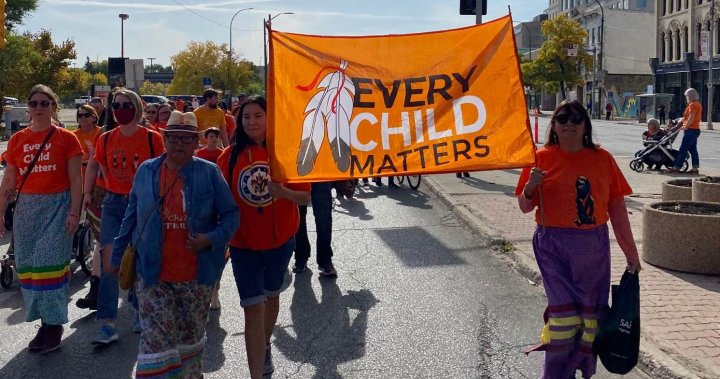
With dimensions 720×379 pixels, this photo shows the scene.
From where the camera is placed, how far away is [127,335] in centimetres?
578

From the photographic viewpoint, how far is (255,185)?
443 centimetres

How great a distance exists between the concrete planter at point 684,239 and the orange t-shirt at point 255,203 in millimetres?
4463

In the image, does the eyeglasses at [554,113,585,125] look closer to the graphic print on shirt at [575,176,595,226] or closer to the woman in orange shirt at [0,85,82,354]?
the graphic print on shirt at [575,176,595,226]

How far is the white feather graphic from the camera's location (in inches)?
167

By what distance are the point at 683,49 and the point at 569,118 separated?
56.5 metres

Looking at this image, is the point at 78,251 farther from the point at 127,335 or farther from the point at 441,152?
the point at 441,152

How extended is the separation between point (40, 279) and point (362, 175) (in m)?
2.65

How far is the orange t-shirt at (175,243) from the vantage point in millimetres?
3840

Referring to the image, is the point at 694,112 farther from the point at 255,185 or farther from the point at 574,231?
the point at 255,185

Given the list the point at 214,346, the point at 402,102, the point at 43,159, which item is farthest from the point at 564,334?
the point at 43,159

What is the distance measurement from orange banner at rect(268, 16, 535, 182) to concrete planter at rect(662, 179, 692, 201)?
21.4 feet

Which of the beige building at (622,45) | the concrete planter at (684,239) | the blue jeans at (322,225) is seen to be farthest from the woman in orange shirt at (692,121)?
the beige building at (622,45)

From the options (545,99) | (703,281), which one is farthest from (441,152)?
(545,99)

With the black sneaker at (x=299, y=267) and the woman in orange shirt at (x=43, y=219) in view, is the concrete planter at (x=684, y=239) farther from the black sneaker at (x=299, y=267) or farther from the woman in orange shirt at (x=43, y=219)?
the woman in orange shirt at (x=43, y=219)
